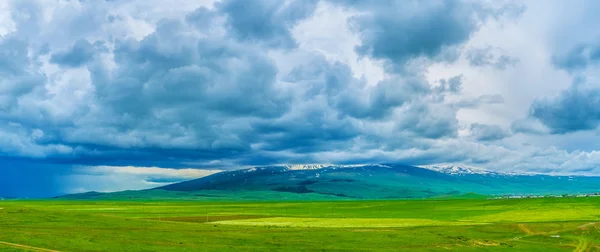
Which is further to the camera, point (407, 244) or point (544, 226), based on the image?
point (544, 226)

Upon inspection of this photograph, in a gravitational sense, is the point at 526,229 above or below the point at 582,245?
above

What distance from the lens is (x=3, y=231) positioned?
304 feet

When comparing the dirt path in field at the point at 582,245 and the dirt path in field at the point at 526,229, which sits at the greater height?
the dirt path in field at the point at 526,229

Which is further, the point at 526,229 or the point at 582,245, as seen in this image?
the point at 526,229

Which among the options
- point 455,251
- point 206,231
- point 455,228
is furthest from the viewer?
point 455,228

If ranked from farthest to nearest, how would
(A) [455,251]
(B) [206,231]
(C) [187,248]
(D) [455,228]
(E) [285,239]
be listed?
(D) [455,228] < (B) [206,231] < (E) [285,239] < (A) [455,251] < (C) [187,248]

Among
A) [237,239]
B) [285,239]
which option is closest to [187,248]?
[237,239]

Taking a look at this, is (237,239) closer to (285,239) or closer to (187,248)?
(285,239)

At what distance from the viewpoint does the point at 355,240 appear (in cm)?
10056

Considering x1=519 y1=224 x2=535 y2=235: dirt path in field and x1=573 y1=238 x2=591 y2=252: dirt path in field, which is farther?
x1=519 y1=224 x2=535 y2=235: dirt path in field

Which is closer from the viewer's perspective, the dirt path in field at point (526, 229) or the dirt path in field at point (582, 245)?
the dirt path in field at point (582, 245)

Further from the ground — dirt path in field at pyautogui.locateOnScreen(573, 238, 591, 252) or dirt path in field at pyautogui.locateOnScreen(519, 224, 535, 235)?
dirt path in field at pyautogui.locateOnScreen(519, 224, 535, 235)

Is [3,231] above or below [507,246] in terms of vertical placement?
above

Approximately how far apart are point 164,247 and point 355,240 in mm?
35437
